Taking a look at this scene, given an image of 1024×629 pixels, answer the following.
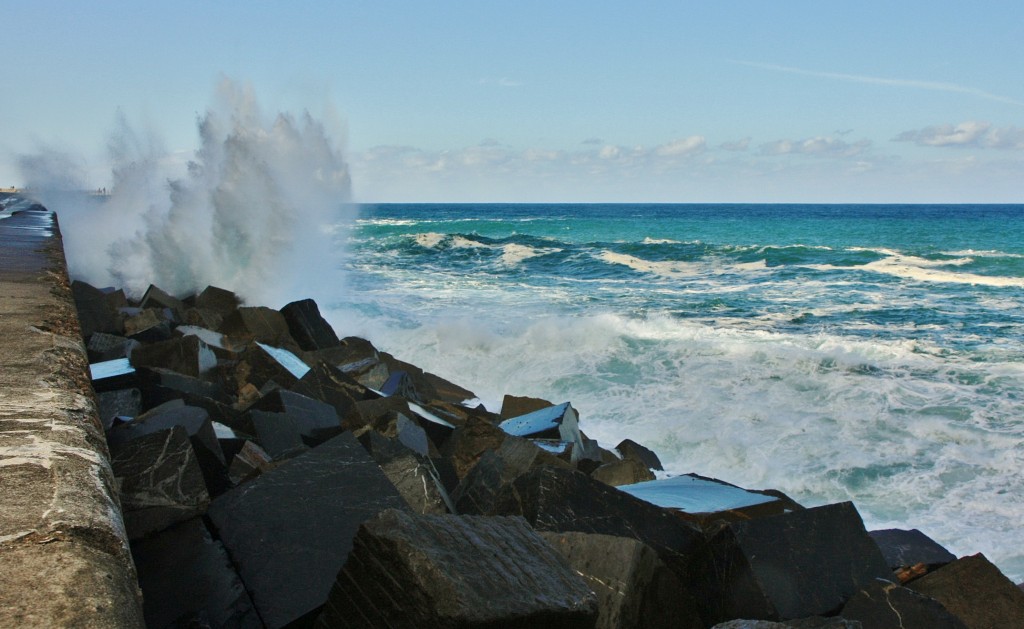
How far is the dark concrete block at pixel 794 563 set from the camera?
2889 mm

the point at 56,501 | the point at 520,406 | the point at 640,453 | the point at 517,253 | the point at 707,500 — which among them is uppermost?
the point at 56,501

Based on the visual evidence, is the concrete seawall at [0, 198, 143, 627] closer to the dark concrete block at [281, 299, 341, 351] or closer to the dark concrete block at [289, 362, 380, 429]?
the dark concrete block at [289, 362, 380, 429]

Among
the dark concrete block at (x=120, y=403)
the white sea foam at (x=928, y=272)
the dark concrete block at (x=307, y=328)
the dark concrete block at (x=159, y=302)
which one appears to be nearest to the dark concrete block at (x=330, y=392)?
the dark concrete block at (x=120, y=403)

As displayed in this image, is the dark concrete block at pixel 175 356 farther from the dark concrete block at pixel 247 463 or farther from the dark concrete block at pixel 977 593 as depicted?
the dark concrete block at pixel 977 593

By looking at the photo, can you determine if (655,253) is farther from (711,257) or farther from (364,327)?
(364,327)

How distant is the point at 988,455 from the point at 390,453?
Result: 213 inches

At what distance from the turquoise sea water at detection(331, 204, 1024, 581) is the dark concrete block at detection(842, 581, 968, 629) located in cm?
276

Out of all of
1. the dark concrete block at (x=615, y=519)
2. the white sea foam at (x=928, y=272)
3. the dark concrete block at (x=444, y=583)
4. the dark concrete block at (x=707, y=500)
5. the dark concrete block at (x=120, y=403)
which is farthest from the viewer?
the white sea foam at (x=928, y=272)

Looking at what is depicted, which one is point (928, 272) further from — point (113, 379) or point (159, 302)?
point (113, 379)

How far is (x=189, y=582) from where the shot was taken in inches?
105

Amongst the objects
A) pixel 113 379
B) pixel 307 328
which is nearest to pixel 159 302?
pixel 307 328

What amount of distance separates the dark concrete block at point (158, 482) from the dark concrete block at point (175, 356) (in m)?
3.35

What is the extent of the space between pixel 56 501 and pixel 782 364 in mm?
9042

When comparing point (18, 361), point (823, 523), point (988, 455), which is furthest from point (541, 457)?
point (988, 455)
